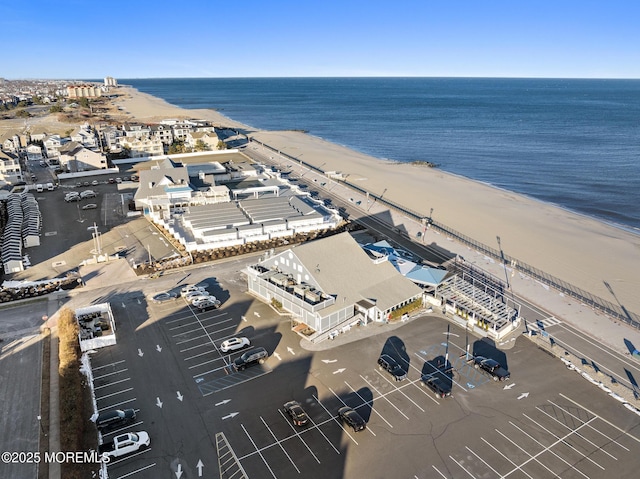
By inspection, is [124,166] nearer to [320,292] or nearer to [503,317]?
[320,292]

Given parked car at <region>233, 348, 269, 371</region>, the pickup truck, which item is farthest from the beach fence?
the pickup truck

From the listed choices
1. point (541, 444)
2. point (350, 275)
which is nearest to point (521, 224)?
point (350, 275)

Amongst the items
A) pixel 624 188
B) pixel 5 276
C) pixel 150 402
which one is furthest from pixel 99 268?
pixel 624 188

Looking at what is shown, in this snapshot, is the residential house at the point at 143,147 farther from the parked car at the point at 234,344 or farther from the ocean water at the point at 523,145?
the parked car at the point at 234,344

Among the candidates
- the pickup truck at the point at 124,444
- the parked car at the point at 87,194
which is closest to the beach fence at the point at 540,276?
the pickup truck at the point at 124,444

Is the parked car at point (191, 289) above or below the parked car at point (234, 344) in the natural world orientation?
above

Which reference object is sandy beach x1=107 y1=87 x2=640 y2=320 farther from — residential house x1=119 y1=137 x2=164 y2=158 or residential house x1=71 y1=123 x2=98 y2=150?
residential house x1=71 y1=123 x2=98 y2=150

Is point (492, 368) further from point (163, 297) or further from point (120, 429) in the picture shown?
point (163, 297)
